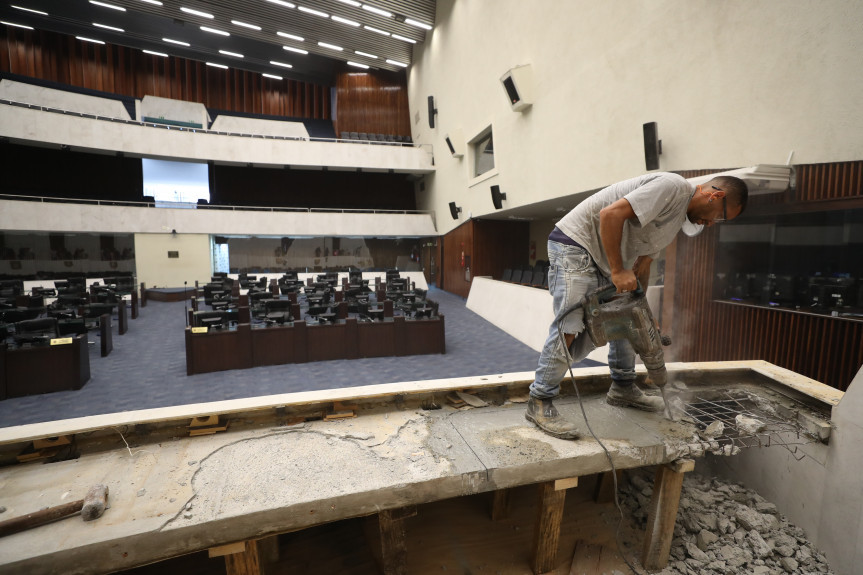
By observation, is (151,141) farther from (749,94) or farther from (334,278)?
(749,94)

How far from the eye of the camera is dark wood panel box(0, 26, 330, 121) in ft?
53.4

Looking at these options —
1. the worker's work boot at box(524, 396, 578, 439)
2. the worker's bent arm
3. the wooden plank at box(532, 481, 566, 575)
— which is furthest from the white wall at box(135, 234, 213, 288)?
the worker's bent arm

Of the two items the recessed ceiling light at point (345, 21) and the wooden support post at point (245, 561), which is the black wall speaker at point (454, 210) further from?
the wooden support post at point (245, 561)

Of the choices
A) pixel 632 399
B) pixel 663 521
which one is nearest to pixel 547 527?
pixel 663 521

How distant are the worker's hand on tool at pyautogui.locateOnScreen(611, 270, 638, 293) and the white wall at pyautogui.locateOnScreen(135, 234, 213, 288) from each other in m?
16.5

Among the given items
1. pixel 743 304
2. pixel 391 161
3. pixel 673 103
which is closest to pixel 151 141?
pixel 391 161

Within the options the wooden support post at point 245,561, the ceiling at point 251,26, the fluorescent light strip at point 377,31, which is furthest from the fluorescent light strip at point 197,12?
the wooden support post at point 245,561

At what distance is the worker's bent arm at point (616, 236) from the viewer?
1.88 meters

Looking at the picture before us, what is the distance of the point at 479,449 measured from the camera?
197cm

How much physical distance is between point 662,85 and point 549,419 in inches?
217

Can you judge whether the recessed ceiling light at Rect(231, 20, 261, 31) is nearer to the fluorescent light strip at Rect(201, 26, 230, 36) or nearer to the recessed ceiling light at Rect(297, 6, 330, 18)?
the fluorescent light strip at Rect(201, 26, 230, 36)

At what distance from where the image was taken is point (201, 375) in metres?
5.43

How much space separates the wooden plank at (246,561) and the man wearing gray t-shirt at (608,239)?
1470 millimetres

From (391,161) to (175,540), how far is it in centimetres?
1692
